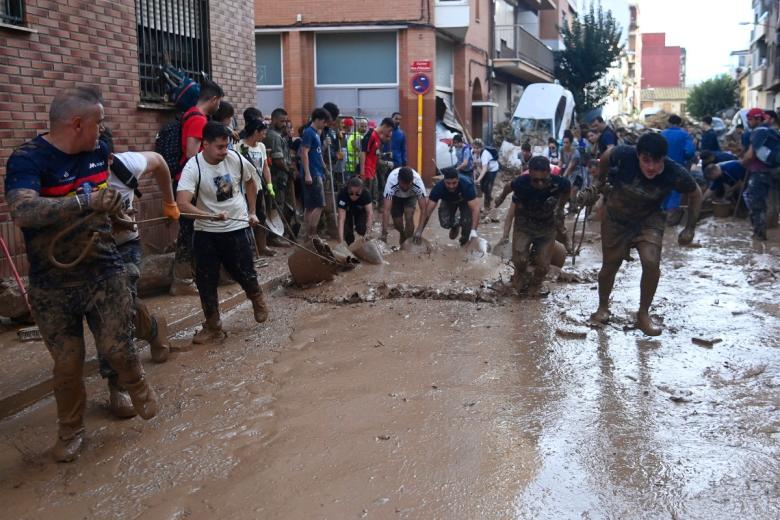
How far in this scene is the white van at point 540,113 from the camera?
91.8ft

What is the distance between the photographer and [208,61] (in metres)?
10.6

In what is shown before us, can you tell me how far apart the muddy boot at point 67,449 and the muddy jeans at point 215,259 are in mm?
2243

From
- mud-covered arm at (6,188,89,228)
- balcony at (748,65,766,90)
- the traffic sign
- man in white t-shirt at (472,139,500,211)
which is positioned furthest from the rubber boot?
balcony at (748,65,766,90)

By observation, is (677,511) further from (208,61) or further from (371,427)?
(208,61)

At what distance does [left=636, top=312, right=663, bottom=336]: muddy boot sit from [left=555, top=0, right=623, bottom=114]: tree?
35.8m

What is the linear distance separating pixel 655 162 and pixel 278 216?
4.81 meters

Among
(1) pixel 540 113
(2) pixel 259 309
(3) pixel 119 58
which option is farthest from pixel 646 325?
(1) pixel 540 113

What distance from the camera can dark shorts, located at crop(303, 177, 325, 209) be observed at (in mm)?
10789

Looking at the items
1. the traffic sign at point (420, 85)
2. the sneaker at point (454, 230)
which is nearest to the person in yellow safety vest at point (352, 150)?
the sneaker at point (454, 230)

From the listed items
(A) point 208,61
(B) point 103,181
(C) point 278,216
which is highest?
(A) point 208,61

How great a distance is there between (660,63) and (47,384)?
119 meters

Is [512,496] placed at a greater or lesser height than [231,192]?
lesser

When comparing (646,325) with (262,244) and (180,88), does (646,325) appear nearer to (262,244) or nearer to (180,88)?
(262,244)

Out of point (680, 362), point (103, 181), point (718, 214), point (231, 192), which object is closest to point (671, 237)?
point (718, 214)
